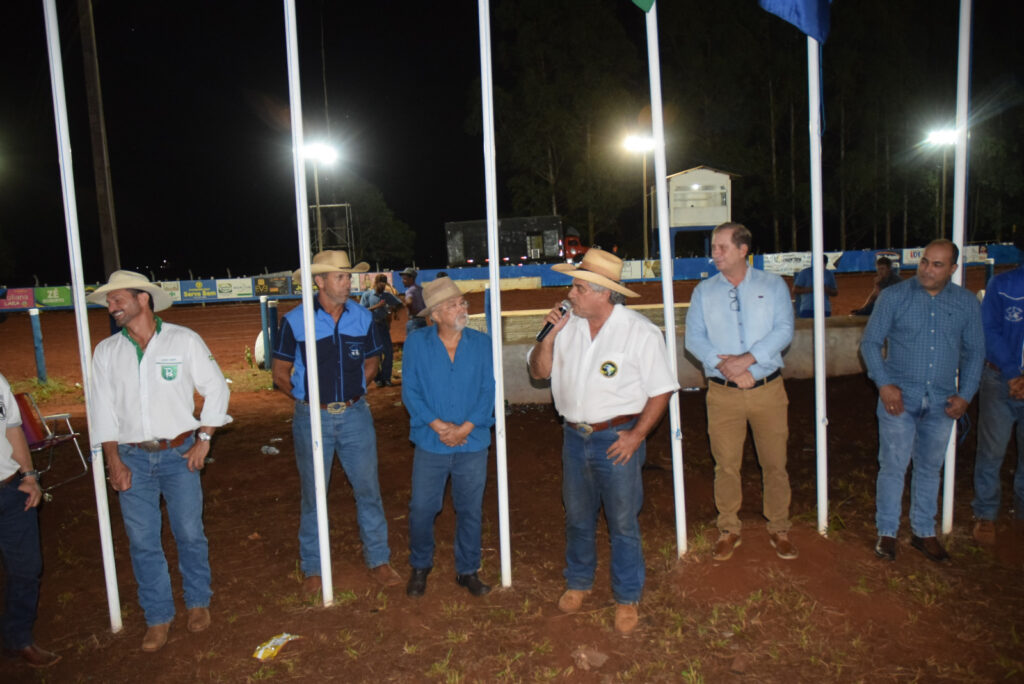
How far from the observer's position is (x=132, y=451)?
3.94m

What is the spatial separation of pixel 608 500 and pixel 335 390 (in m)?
1.83

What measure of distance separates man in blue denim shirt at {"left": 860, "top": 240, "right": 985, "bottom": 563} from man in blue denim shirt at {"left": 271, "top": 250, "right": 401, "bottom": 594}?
337 cm

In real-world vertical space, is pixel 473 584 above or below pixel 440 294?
below

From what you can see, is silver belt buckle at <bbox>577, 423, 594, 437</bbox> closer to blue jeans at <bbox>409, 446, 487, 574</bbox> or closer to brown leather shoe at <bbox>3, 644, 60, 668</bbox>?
blue jeans at <bbox>409, 446, 487, 574</bbox>

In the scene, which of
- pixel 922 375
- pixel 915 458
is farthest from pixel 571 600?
pixel 922 375

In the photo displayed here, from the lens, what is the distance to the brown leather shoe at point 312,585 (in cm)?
447

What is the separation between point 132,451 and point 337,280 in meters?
1.55

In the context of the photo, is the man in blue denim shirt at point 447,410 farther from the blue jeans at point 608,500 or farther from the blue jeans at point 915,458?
the blue jeans at point 915,458

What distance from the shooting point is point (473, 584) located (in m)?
4.43

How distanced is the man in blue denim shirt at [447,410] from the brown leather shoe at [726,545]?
1580 mm

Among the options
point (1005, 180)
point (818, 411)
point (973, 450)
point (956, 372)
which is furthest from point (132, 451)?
point (1005, 180)

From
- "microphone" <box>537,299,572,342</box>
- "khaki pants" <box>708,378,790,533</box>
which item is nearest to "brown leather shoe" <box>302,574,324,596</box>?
"microphone" <box>537,299,572,342</box>

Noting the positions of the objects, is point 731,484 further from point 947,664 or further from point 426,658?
point 426,658

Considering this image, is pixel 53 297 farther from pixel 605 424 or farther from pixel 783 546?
pixel 783 546
